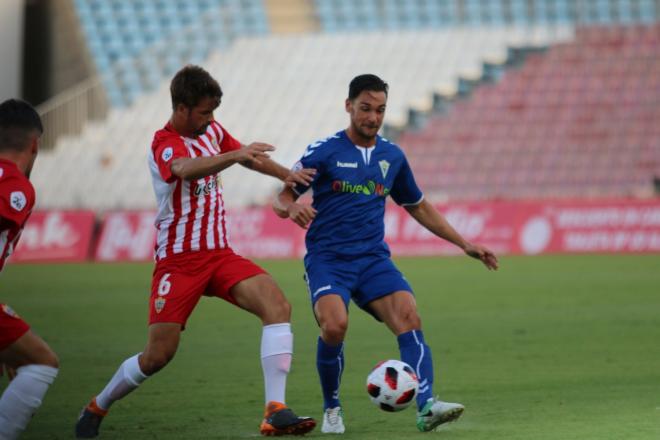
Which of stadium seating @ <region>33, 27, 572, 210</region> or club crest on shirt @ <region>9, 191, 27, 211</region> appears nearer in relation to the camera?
club crest on shirt @ <region>9, 191, 27, 211</region>

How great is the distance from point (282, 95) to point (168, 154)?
2994 cm

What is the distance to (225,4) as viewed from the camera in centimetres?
4069

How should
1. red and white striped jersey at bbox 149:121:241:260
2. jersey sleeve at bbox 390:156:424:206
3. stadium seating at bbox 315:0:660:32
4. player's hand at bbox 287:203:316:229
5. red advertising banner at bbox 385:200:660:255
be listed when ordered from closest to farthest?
player's hand at bbox 287:203:316:229
red and white striped jersey at bbox 149:121:241:260
jersey sleeve at bbox 390:156:424:206
red advertising banner at bbox 385:200:660:255
stadium seating at bbox 315:0:660:32

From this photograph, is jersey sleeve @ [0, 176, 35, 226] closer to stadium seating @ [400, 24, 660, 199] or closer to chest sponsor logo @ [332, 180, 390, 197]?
chest sponsor logo @ [332, 180, 390, 197]

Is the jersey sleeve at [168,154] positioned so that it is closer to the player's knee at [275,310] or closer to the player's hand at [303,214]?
the player's hand at [303,214]

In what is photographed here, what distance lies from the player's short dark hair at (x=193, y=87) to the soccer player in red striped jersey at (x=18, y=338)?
128 cm

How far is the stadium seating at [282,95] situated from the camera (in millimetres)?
35406

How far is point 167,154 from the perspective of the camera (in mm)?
7738

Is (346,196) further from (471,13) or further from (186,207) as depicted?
(471,13)

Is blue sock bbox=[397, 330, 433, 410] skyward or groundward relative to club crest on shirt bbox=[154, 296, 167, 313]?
groundward

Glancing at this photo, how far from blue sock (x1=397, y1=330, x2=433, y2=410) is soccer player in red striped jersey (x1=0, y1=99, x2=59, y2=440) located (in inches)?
89.0

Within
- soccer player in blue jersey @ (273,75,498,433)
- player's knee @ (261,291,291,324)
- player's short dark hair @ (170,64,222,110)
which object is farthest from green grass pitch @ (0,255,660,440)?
player's short dark hair @ (170,64,222,110)

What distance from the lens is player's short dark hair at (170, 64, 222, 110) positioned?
767cm

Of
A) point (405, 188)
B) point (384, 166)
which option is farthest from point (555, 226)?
point (384, 166)
